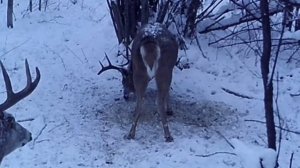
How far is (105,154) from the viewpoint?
7305mm

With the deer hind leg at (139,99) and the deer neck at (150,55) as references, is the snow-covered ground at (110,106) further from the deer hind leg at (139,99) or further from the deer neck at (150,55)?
the deer neck at (150,55)

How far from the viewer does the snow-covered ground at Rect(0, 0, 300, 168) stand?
23.9ft

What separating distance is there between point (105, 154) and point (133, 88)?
1.66 meters

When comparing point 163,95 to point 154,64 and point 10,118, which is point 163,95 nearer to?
point 154,64

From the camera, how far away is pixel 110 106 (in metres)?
8.56

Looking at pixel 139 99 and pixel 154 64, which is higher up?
pixel 154 64

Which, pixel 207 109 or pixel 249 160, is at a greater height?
pixel 249 160

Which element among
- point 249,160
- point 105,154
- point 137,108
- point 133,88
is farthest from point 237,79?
point 249,160

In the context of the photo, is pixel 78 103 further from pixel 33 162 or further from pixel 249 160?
pixel 249 160

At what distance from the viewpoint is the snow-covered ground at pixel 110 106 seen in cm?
727

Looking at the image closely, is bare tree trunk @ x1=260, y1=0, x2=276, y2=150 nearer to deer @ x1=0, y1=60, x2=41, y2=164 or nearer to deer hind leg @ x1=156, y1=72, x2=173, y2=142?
deer @ x1=0, y1=60, x2=41, y2=164

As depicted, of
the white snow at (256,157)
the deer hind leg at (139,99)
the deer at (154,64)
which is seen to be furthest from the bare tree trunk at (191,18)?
the white snow at (256,157)

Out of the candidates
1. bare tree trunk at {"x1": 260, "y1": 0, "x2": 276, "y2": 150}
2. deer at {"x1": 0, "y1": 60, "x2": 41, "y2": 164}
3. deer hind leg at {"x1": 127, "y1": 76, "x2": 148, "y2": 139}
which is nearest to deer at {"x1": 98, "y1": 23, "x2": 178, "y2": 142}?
deer hind leg at {"x1": 127, "y1": 76, "x2": 148, "y2": 139}

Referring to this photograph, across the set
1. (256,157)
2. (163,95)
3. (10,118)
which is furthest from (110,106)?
(256,157)
